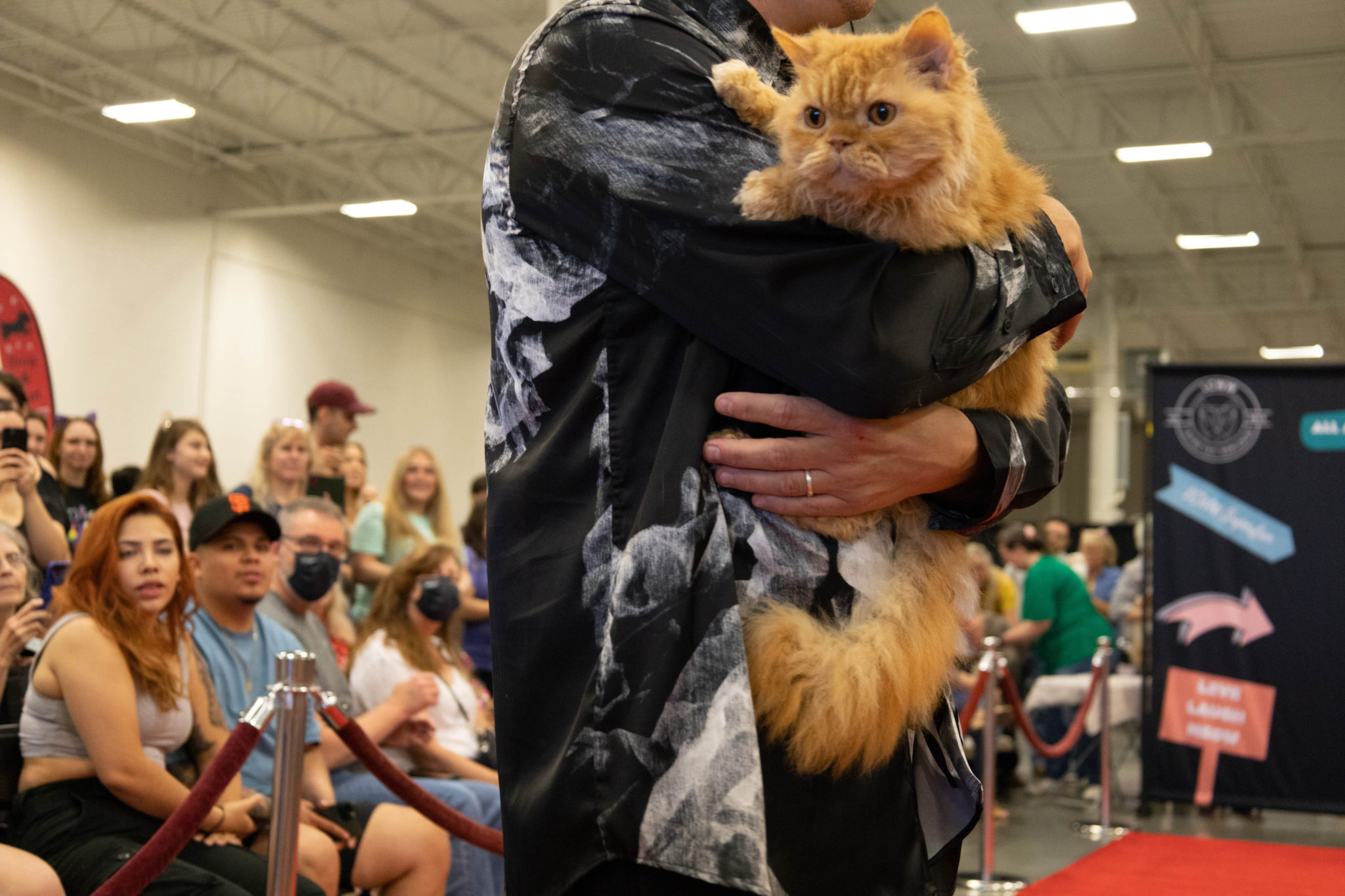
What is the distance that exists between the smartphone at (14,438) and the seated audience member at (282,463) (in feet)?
5.11

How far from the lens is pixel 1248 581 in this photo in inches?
271

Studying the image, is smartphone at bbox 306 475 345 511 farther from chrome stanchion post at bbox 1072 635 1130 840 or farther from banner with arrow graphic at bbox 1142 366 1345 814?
banner with arrow graphic at bbox 1142 366 1345 814

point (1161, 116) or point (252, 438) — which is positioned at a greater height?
point (1161, 116)

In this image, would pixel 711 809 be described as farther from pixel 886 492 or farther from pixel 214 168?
pixel 214 168

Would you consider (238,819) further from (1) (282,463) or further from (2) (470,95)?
(2) (470,95)

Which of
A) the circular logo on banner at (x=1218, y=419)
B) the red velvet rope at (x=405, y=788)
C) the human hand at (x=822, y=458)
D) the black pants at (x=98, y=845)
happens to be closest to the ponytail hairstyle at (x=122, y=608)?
the black pants at (x=98, y=845)

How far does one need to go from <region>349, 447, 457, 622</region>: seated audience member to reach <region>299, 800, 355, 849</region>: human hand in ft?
9.31

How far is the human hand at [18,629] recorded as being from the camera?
313 cm

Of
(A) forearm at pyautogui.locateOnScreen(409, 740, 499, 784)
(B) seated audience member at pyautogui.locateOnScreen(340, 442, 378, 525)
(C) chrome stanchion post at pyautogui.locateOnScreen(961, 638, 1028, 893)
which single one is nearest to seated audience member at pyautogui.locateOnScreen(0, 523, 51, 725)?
(A) forearm at pyautogui.locateOnScreen(409, 740, 499, 784)

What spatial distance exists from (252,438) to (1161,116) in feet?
36.4

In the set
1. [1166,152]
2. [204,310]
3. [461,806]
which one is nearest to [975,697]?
[461,806]

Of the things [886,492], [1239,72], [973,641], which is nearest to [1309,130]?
[1239,72]

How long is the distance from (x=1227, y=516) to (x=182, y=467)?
5453 mm

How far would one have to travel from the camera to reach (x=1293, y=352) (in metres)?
23.4
